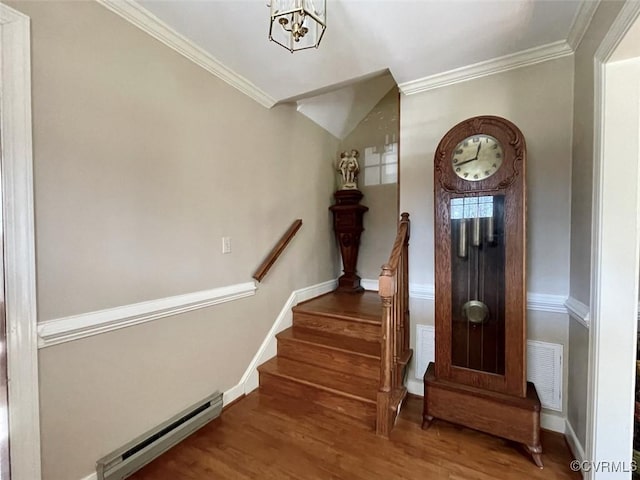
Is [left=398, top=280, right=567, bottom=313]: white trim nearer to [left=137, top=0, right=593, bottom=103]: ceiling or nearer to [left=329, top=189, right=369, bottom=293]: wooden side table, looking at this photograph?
[left=137, top=0, right=593, bottom=103]: ceiling

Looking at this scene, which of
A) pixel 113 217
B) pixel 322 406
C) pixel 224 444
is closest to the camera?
pixel 113 217

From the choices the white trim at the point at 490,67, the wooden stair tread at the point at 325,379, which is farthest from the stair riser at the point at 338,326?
the white trim at the point at 490,67

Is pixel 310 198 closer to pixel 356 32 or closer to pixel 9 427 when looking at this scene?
pixel 356 32

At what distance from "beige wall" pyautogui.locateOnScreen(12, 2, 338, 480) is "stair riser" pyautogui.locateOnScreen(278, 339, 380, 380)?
27cm

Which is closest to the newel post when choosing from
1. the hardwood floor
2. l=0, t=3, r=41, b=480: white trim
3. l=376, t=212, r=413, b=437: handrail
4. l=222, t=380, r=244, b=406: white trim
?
l=376, t=212, r=413, b=437: handrail

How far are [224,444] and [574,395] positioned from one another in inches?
81.2

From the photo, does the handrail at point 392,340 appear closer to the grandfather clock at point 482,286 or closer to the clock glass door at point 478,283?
the grandfather clock at point 482,286

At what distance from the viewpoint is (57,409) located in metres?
1.23

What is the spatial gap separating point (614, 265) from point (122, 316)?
2382 millimetres

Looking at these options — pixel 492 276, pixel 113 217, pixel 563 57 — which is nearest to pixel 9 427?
pixel 113 217

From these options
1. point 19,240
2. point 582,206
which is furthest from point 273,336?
point 582,206

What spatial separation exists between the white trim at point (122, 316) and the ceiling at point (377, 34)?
1573mm

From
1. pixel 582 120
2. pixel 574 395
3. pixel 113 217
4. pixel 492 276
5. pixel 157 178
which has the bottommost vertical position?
pixel 574 395

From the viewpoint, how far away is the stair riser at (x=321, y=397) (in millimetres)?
1849
